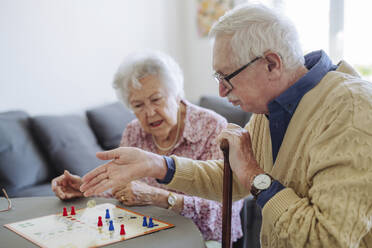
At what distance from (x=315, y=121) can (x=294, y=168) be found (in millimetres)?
151

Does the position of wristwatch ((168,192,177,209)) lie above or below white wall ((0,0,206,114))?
below

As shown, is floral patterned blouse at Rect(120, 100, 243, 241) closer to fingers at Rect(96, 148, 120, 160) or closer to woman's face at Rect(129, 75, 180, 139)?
woman's face at Rect(129, 75, 180, 139)

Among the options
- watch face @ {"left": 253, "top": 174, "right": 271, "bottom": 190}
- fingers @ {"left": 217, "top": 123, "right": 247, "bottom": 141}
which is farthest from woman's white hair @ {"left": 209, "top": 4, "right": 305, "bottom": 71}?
watch face @ {"left": 253, "top": 174, "right": 271, "bottom": 190}

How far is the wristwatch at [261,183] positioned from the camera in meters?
1.10

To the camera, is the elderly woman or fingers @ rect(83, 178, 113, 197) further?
the elderly woman

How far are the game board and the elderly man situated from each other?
0.37 feet

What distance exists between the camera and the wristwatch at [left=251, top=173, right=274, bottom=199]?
1.10 m

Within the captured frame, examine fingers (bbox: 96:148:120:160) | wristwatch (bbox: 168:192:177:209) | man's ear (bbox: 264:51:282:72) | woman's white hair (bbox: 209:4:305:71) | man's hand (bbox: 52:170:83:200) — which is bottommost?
wristwatch (bbox: 168:192:177:209)

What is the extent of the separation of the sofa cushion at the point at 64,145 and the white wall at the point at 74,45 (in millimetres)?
262

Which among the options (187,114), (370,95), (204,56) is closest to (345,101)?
(370,95)

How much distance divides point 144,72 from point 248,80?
2.65 ft

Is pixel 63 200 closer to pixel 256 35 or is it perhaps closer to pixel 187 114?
pixel 187 114

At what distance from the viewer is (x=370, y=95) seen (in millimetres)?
1058

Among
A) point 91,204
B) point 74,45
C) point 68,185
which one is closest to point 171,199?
point 91,204
